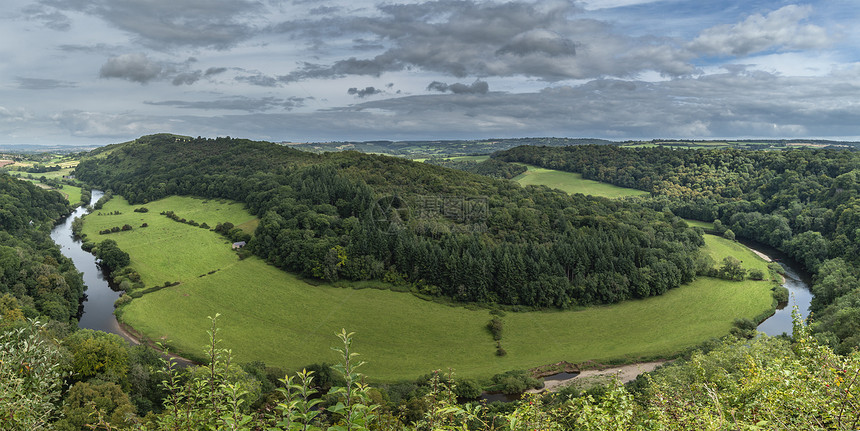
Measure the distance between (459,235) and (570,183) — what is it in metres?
81.5

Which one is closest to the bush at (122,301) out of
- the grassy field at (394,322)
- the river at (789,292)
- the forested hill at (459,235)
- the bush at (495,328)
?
the grassy field at (394,322)

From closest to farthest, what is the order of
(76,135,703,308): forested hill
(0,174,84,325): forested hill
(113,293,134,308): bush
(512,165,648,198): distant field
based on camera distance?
(0,174,84,325): forested hill < (113,293,134,308): bush < (76,135,703,308): forested hill < (512,165,648,198): distant field

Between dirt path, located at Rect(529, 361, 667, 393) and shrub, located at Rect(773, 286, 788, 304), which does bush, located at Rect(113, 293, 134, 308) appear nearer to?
dirt path, located at Rect(529, 361, 667, 393)

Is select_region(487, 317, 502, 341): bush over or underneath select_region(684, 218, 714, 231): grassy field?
underneath

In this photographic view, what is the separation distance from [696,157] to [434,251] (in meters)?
113

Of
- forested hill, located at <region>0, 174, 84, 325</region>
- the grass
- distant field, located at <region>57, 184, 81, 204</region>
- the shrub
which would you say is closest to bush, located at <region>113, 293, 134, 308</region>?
forested hill, located at <region>0, 174, 84, 325</region>

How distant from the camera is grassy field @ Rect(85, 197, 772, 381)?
4397cm

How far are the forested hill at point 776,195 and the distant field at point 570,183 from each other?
13.5 feet

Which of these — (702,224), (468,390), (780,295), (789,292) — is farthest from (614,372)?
(702,224)

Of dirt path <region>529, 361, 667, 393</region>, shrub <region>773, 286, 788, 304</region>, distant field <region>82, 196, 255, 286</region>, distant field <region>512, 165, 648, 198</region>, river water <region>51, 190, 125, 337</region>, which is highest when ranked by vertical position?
distant field <region>512, 165, 648, 198</region>

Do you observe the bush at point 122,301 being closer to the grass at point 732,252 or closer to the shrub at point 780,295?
the grass at point 732,252

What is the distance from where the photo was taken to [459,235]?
211ft

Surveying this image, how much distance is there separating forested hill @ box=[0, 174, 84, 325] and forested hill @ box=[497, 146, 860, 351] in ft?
255

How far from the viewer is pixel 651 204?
110m
